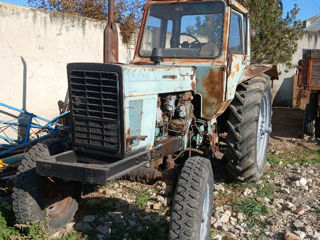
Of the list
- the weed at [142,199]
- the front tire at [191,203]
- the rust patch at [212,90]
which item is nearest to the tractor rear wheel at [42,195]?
the weed at [142,199]

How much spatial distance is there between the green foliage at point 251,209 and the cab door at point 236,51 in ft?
4.11

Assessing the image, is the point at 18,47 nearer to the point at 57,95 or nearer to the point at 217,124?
the point at 57,95

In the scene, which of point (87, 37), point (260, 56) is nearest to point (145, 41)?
point (87, 37)

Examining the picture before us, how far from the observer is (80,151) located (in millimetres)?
3088

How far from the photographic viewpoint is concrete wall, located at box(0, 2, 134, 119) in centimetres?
622

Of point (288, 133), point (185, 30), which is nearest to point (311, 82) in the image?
point (288, 133)

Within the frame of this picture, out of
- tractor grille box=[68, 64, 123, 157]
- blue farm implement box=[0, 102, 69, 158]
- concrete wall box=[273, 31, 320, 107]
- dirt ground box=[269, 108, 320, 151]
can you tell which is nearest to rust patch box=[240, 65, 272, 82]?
dirt ground box=[269, 108, 320, 151]

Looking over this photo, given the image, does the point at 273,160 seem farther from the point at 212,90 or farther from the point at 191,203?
the point at 191,203

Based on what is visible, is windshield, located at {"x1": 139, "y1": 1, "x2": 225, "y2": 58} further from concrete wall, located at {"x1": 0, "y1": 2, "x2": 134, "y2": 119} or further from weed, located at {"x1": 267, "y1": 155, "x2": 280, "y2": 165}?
concrete wall, located at {"x1": 0, "y1": 2, "x2": 134, "y2": 119}

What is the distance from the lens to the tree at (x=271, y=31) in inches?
399

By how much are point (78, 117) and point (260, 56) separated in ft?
29.6

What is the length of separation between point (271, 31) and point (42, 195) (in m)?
9.10

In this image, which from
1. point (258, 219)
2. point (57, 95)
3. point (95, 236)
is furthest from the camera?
point (57, 95)

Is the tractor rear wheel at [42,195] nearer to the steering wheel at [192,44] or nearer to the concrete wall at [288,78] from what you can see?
the steering wheel at [192,44]
